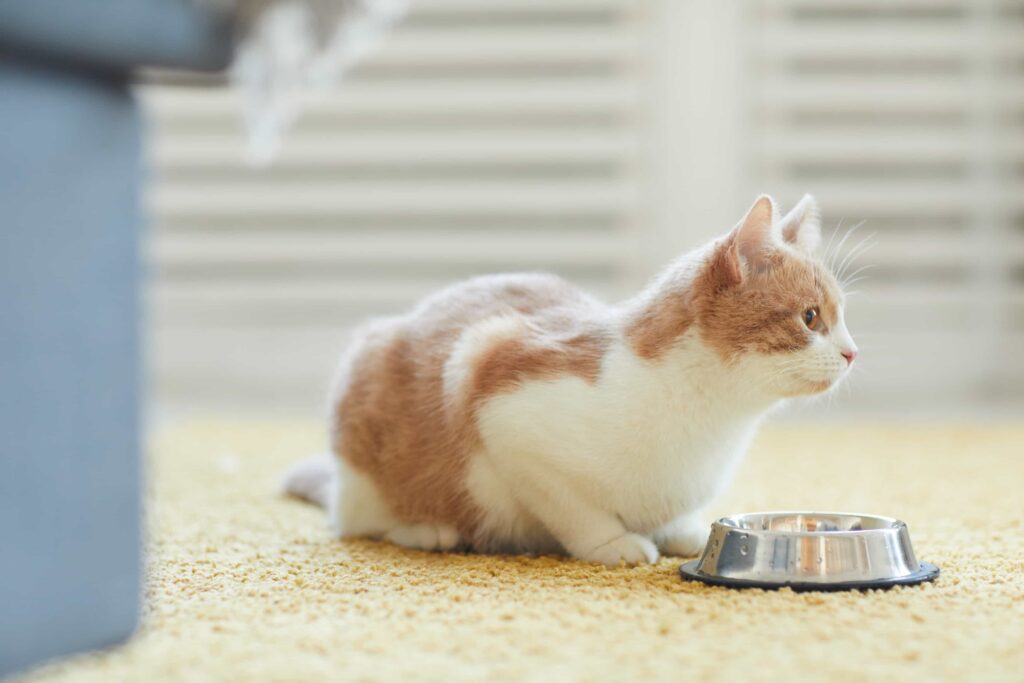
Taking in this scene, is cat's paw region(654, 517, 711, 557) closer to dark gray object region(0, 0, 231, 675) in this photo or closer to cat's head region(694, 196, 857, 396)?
cat's head region(694, 196, 857, 396)

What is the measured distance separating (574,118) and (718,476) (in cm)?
223

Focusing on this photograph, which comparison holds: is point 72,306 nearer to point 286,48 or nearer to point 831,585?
point 286,48

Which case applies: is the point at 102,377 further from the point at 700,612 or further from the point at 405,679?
the point at 700,612

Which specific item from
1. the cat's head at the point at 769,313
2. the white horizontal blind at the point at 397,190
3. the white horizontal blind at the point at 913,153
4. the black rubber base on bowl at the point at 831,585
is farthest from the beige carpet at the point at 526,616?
the white horizontal blind at the point at 397,190

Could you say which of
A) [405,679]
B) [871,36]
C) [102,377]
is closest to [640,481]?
[405,679]

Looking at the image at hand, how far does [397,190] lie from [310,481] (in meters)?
1.72

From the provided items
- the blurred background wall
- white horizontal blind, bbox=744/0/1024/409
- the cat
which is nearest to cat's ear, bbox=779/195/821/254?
the cat

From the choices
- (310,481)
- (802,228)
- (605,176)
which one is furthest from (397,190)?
(802,228)

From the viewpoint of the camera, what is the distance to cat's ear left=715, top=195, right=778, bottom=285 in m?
1.31

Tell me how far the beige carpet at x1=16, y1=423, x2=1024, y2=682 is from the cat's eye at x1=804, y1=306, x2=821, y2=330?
29 centimetres

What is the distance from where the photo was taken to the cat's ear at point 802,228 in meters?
1.40

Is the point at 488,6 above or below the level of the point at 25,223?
above

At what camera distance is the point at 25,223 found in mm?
885

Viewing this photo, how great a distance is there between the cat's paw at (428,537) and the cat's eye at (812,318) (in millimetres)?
480
